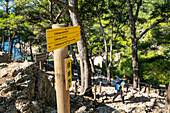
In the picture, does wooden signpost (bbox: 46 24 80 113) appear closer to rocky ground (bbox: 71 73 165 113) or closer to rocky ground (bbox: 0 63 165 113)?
rocky ground (bbox: 0 63 165 113)

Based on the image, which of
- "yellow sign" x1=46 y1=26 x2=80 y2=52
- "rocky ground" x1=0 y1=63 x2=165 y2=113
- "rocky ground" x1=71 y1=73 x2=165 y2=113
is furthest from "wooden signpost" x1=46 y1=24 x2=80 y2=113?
"rocky ground" x1=71 y1=73 x2=165 y2=113

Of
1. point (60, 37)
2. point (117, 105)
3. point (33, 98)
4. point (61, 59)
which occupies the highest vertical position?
point (60, 37)

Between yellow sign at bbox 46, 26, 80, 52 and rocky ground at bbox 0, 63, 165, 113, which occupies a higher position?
yellow sign at bbox 46, 26, 80, 52

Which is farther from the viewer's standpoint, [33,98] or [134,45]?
[134,45]

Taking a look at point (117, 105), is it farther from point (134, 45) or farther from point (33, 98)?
point (134, 45)

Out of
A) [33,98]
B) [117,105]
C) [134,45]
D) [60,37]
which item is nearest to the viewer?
[60,37]

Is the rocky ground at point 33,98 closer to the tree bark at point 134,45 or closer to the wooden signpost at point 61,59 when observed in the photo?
the tree bark at point 134,45

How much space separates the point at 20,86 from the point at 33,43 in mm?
15723

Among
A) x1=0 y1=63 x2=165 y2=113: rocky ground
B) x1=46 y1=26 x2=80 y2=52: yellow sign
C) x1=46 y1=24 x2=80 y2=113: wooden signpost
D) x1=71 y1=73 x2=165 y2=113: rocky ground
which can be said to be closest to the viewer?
x1=46 y1=26 x2=80 y2=52: yellow sign

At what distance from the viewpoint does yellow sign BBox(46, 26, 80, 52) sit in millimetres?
1681

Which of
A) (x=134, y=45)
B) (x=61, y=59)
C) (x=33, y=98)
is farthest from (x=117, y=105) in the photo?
(x=61, y=59)

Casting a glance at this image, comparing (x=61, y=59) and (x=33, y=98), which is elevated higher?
(x=61, y=59)

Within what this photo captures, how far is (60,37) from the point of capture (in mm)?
1866

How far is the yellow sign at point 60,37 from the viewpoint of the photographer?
5.51ft
